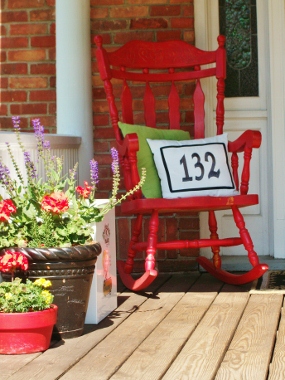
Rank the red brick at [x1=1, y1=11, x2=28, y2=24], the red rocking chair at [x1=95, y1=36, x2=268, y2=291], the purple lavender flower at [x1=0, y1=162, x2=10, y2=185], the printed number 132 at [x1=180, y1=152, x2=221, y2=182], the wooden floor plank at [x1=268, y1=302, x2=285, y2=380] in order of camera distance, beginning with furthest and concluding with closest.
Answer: the red brick at [x1=1, y1=11, x2=28, y2=24]
the printed number 132 at [x1=180, y1=152, x2=221, y2=182]
the red rocking chair at [x1=95, y1=36, x2=268, y2=291]
the purple lavender flower at [x1=0, y1=162, x2=10, y2=185]
the wooden floor plank at [x1=268, y1=302, x2=285, y2=380]

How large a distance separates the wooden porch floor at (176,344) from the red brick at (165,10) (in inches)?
61.5

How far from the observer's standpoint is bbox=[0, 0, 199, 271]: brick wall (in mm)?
3889

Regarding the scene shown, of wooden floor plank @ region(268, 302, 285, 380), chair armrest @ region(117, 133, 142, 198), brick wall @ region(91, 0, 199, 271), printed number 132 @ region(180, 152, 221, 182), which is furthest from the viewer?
brick wall @ region(91, 0, 199, 271)

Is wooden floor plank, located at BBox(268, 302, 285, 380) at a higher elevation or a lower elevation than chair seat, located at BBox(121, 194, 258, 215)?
lower

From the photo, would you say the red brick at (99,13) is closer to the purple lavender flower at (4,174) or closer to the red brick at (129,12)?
the red brick at (129,12)

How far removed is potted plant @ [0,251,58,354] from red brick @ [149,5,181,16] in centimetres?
202

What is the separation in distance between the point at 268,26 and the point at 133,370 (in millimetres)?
2453

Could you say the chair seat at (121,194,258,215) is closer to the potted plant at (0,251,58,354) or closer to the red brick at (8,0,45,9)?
the potted plant at (0,251,58,354)

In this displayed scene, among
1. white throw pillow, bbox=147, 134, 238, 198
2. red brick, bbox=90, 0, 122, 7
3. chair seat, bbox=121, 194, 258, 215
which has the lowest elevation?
chair seat, bbox=121, 194, 258, 215

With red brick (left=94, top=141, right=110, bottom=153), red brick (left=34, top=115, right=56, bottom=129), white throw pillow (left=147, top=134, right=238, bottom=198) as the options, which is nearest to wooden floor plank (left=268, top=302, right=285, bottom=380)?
white throw pillow (left=147, top=134, right=238, bottom=198)

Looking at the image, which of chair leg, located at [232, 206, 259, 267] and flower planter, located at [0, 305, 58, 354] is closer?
flower planter, located at [0, 305, 58, 354]

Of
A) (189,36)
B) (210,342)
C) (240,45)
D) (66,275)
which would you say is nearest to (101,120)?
(189,36)

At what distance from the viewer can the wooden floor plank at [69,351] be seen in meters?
2.02

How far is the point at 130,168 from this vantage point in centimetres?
322
